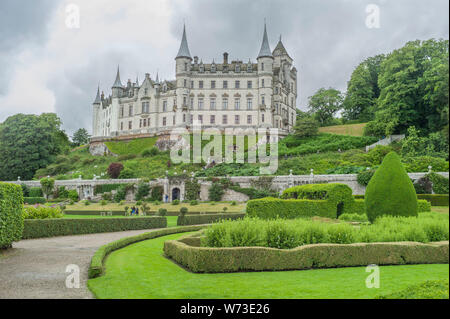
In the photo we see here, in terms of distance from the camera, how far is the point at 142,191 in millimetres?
42281

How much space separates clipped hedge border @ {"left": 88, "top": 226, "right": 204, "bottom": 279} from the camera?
8.59 m

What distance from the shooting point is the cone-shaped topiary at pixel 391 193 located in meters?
12.5

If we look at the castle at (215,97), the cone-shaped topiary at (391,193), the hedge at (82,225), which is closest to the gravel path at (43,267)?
the hedge at (82,225)

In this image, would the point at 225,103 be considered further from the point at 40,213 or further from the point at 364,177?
the point at 40,213

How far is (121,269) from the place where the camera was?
9.34 metres

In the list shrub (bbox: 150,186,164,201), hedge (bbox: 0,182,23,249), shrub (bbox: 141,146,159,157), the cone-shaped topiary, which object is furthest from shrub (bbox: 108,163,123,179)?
the cone-shaped topiary

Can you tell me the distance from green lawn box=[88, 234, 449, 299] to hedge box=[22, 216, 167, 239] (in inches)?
316

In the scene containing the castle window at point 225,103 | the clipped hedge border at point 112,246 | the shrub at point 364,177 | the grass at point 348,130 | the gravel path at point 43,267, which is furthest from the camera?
the castle window at point 225,103

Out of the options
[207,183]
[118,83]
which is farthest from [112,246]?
[118,83]

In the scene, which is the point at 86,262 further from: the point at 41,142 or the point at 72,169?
the point at 72,169

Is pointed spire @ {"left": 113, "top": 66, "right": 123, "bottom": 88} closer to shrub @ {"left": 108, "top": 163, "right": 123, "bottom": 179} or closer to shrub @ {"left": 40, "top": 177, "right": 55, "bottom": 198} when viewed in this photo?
shrub @ {"left": 108, "top": 163, "right": 123, "bottom": 179}

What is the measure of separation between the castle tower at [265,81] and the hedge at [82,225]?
42.2 metres

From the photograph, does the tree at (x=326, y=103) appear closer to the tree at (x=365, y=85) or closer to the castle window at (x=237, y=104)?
the tree at (x=365, y=85)
